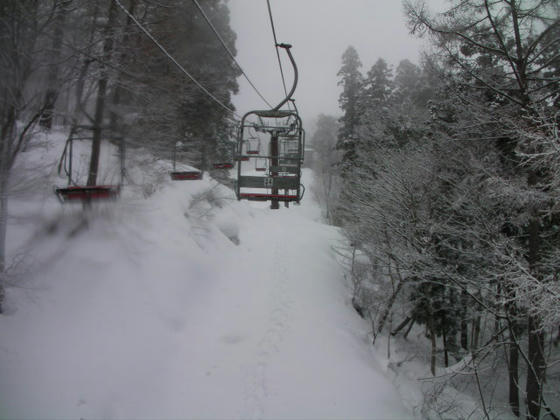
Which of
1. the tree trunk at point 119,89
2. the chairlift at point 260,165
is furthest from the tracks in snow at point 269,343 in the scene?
the tree trunk at point 119,89

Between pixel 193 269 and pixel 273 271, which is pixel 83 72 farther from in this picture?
pixel 273 271

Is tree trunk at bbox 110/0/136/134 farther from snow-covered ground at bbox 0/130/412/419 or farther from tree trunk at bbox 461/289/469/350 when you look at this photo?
tree trunk at bbox 461/289/469/350

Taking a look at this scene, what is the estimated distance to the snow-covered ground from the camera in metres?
4.69

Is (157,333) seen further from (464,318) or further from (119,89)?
(464,318)

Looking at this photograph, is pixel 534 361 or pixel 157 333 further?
pixel 534 361

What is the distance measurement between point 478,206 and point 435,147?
297cm

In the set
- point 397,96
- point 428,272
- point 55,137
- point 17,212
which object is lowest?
point 428,272

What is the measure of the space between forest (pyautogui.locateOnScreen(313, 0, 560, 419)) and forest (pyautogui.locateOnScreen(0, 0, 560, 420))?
62 mm

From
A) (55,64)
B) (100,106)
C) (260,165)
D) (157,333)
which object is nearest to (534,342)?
(157,333)

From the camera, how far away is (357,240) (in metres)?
11.4

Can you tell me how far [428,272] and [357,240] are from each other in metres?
3.69

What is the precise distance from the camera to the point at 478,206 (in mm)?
8125

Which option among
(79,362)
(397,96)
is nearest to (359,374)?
(79,362)

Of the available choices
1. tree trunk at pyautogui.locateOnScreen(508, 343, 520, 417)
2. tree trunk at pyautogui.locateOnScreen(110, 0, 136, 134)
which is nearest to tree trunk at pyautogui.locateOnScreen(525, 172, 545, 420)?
tree trunk at pyautogui.locateOnScreen(508, 343, 520, 417)
